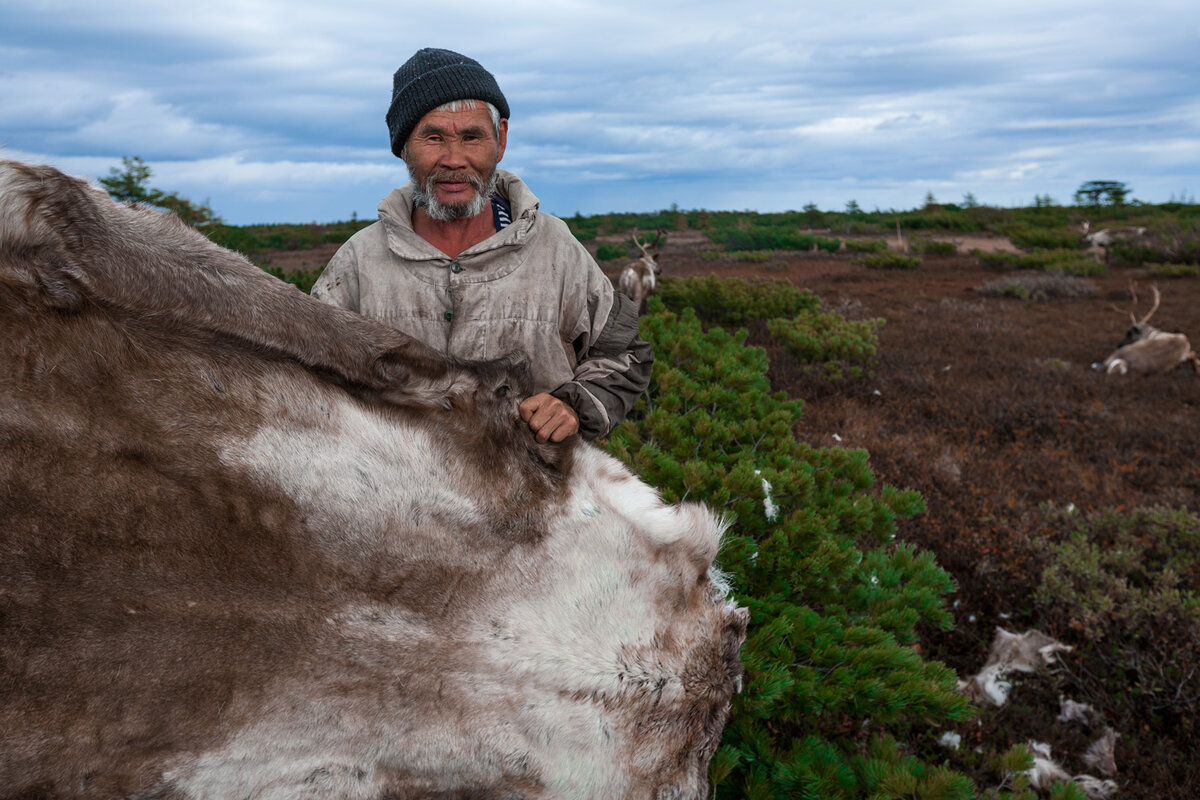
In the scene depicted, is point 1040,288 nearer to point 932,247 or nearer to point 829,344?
point 932,247

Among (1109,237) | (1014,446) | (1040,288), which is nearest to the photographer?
(1014,446)

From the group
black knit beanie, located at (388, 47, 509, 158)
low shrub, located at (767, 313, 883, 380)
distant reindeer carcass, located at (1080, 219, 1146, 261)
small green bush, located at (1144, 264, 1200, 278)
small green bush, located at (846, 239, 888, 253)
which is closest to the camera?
black knit beanie, located at (388, 47, 509, 158)

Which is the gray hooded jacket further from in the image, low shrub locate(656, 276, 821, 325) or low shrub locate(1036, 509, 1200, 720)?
low shrub locate(656, 276, 821, 325)

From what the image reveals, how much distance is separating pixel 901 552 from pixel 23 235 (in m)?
3.41

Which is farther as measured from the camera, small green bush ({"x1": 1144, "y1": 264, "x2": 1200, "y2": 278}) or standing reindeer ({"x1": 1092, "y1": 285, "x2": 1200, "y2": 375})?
small green bush ({"x1": 1144, "y1": 264, "x2": 1200, "y2": 278})

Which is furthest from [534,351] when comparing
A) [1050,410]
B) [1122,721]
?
[1050,410]

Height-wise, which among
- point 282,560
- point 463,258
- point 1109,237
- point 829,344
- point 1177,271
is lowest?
point 829,344

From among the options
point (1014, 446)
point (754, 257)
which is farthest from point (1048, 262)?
point (1014, 446)

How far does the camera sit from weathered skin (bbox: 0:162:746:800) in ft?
3.39

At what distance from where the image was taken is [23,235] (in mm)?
1015

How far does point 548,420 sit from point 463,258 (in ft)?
3.47

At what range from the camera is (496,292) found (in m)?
2.38

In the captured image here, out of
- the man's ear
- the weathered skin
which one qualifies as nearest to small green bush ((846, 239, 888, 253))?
the man's ear

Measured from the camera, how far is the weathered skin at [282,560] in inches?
40.6
